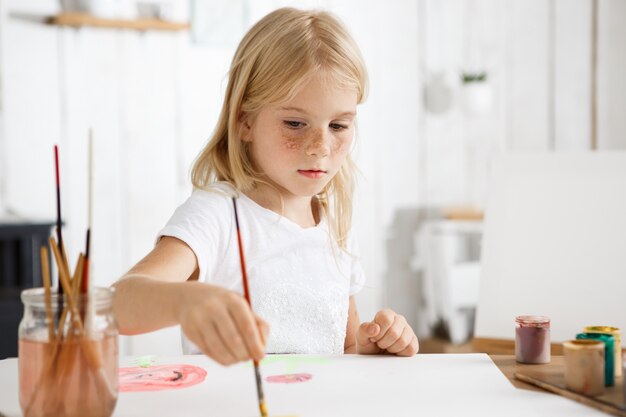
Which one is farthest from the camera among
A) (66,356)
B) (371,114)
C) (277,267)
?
(371,114)

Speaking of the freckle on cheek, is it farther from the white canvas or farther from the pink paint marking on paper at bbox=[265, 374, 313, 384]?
the white canvas

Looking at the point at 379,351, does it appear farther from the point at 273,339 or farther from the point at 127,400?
the point at 127,400

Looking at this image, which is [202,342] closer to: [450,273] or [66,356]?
[66,356]

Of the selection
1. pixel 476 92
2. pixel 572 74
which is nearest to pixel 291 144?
pixel 476 92

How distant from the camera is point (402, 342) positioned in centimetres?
107

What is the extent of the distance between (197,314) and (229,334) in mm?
37

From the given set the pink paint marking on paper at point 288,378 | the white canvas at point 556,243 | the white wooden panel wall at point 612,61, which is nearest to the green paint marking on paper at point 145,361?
the pink paint marking on paper at point 288,378

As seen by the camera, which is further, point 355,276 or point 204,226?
point 355,276

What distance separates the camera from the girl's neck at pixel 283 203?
137 cm

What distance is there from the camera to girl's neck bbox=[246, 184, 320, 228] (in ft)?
4.50

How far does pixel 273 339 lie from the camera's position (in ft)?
4.22

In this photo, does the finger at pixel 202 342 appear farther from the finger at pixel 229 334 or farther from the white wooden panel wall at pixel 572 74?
the white wooden panel wall at pixel 572 74

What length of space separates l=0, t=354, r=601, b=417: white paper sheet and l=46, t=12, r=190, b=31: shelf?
2.28 m

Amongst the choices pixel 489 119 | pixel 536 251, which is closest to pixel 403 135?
pixel 489 119
